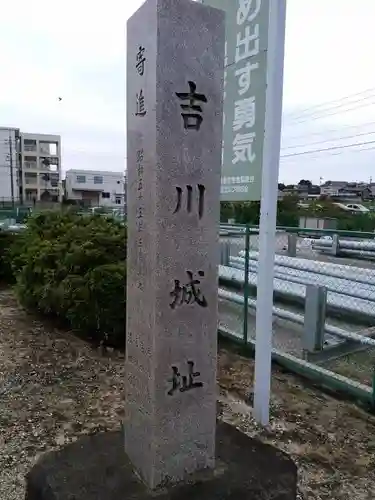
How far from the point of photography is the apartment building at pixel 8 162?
48.7 meters

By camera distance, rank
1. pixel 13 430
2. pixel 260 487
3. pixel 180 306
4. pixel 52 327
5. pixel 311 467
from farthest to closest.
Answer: pixel 52 327
pixel 13 430
pixel 311 467
pixel 260 487
pixel 180 306

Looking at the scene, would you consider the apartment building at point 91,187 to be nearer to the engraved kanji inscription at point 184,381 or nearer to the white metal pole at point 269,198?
the white metal pole at point 269,198

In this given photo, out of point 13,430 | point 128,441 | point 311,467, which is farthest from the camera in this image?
point 13,430

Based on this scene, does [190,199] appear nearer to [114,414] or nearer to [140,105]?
[140,105]

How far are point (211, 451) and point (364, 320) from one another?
12.1 feet

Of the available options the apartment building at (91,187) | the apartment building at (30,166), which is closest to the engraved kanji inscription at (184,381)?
the apartment building at (30,166)

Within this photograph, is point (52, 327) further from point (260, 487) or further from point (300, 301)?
point (260, 487)

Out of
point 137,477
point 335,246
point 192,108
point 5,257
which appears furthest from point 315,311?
point 5,257

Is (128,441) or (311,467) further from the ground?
(128,441)

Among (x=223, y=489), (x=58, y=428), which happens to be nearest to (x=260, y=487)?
(x=223, y=489)

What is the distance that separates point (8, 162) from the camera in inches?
1940

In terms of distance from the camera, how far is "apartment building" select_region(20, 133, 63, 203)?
5172 centimetres

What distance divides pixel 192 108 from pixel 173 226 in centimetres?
55

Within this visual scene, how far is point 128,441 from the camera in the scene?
2244mm
